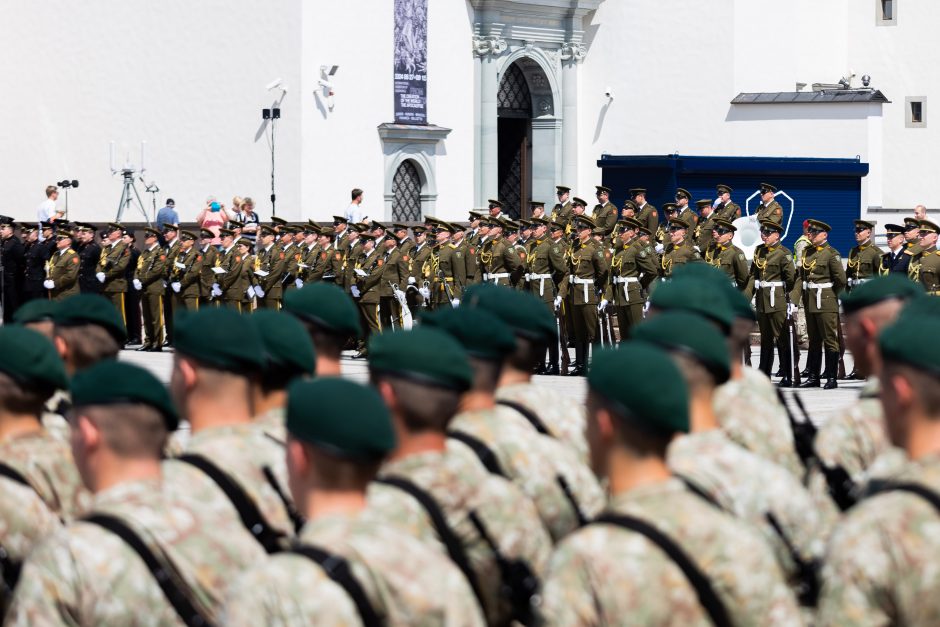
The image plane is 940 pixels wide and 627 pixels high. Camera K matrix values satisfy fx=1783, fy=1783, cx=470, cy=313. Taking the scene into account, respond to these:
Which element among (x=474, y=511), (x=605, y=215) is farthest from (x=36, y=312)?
(x=605, y=215)

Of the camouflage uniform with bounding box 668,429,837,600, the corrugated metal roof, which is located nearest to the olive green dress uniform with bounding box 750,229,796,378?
the camouflage uniform with bounding box 668,429,837,600

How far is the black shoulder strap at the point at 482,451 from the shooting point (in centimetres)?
561

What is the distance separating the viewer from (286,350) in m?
6.00

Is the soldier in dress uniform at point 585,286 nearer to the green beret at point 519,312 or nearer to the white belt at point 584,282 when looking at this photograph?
the white belt at point 584,282

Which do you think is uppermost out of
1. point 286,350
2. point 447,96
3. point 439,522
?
point 447,96

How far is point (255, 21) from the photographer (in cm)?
3170

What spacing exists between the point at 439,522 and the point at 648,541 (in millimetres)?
1098

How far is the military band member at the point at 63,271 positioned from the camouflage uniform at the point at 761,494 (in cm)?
1978

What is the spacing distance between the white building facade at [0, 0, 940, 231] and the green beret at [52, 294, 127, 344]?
2471 centimetres

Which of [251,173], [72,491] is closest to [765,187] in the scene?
[251,173]

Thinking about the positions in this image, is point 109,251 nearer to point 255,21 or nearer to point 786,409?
point 255,21

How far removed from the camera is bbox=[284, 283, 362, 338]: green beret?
22.7 ft

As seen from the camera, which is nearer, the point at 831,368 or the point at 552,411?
the point at 552,411

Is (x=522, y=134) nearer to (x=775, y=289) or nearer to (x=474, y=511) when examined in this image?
(x=775, y=289)
